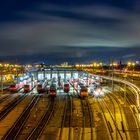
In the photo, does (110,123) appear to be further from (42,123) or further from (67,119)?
(42,123)

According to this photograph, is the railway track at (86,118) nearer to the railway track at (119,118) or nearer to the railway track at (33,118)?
the railway track at (119,118)

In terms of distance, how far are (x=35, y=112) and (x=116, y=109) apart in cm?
1383

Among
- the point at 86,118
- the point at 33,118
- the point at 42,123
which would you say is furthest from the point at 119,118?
the point at 33,118

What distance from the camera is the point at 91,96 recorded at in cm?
7831

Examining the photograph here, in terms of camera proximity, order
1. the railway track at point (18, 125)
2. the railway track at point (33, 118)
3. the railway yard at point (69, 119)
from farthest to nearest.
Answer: the railway track at point (33, 118) < the railway yard at point (69, 119) < the railway track at point (18, 125)

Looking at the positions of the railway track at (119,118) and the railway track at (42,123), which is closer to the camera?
the railway track at (42,123)

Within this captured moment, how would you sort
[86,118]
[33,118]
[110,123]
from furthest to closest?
1. [33,118]
2. [86,118]
3. [110,123]

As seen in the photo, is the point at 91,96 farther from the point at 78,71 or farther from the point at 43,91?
the point at 78,71

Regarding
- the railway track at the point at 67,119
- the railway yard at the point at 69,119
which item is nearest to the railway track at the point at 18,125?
the railway yard at the point at 69,119

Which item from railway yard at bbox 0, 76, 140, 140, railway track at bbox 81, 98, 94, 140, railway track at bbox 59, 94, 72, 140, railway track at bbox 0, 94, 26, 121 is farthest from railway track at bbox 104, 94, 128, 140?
railway track at bbox 0, 94, 26, 121

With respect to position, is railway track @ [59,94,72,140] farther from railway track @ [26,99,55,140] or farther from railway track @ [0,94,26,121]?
railway track @ [0,94,26,121]

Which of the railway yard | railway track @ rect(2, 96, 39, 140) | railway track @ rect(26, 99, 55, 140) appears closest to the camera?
railway track @ rect(2, 96, 39, 140)

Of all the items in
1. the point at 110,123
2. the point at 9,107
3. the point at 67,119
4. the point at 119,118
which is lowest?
the point at 110,123

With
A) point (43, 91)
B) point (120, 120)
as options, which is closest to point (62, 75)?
point (43, 91)
